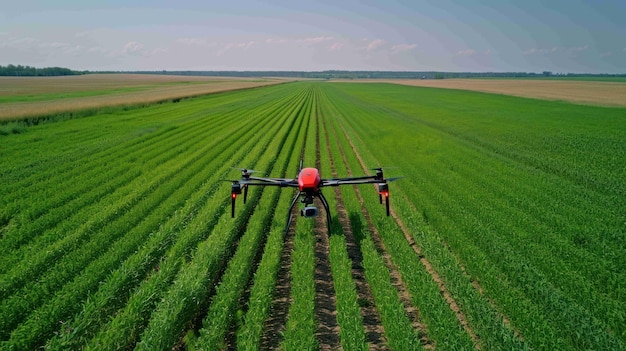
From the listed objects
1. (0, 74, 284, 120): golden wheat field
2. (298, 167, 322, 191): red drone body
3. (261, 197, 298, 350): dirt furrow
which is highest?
(0, 74, 284, 120): golden wheat field

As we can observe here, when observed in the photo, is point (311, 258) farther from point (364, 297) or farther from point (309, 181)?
point (309, 181)

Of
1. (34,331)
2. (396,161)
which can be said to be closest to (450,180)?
(396,161)

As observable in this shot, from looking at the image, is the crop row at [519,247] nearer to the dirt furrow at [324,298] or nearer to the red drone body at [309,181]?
the dirt furrow at [324,298]

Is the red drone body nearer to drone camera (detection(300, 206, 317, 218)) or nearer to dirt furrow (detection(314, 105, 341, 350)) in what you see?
drone camera (detection(300, 206, 317, 218))

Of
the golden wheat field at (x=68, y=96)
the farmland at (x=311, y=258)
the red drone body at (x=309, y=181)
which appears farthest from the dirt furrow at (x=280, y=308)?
the golden wheat field at (x=68, y=96)

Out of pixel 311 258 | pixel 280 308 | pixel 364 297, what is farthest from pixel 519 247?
pixel 280 308

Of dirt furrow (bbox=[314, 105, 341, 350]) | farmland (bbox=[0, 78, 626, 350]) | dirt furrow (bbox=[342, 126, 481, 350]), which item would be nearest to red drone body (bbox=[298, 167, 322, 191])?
farmland (bbox=[0, 78, 626, 350])

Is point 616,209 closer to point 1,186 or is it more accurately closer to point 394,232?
point 394,232

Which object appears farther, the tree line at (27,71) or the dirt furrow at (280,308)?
the tree line at (27,71)
